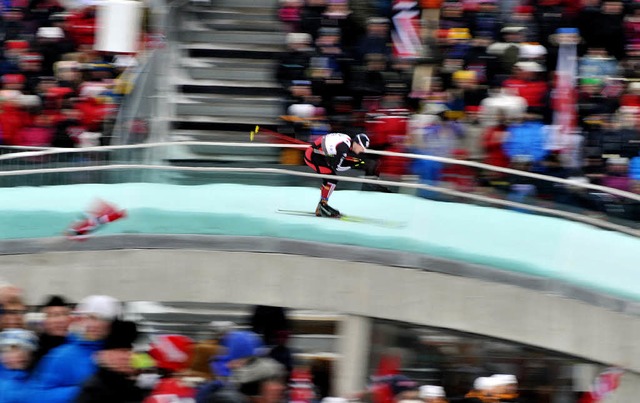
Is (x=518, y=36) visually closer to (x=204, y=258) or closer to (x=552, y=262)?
(x=552, y=262)

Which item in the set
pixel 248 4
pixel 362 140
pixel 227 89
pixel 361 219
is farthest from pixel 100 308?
pixel 248 4

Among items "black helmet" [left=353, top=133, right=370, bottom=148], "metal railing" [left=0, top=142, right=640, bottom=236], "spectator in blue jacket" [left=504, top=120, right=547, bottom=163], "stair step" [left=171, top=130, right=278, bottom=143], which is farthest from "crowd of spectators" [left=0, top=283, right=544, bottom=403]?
"stair step" [left=171, top=130, right=278, bottom=143]

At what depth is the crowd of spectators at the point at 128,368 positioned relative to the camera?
29.5 feet

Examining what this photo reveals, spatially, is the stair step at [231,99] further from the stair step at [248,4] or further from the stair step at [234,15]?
the stair step at [248,4]

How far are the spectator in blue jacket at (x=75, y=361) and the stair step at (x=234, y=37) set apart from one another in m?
6.86

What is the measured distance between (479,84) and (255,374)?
4808 mm

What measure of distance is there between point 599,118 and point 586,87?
418mm

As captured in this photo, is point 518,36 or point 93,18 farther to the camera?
point 93,18

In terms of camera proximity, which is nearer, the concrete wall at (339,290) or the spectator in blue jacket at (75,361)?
the spectator in blue jacket at (75,361)

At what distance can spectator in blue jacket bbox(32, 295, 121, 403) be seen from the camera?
926 centimetres

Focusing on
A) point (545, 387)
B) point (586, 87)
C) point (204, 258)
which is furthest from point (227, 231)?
point (586, 87)

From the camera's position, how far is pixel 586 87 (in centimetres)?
1337

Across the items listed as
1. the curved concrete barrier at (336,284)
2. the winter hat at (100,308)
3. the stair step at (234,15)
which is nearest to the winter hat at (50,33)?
the stair step at (234,15)

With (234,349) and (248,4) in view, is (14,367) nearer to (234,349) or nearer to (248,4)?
(234,349)
